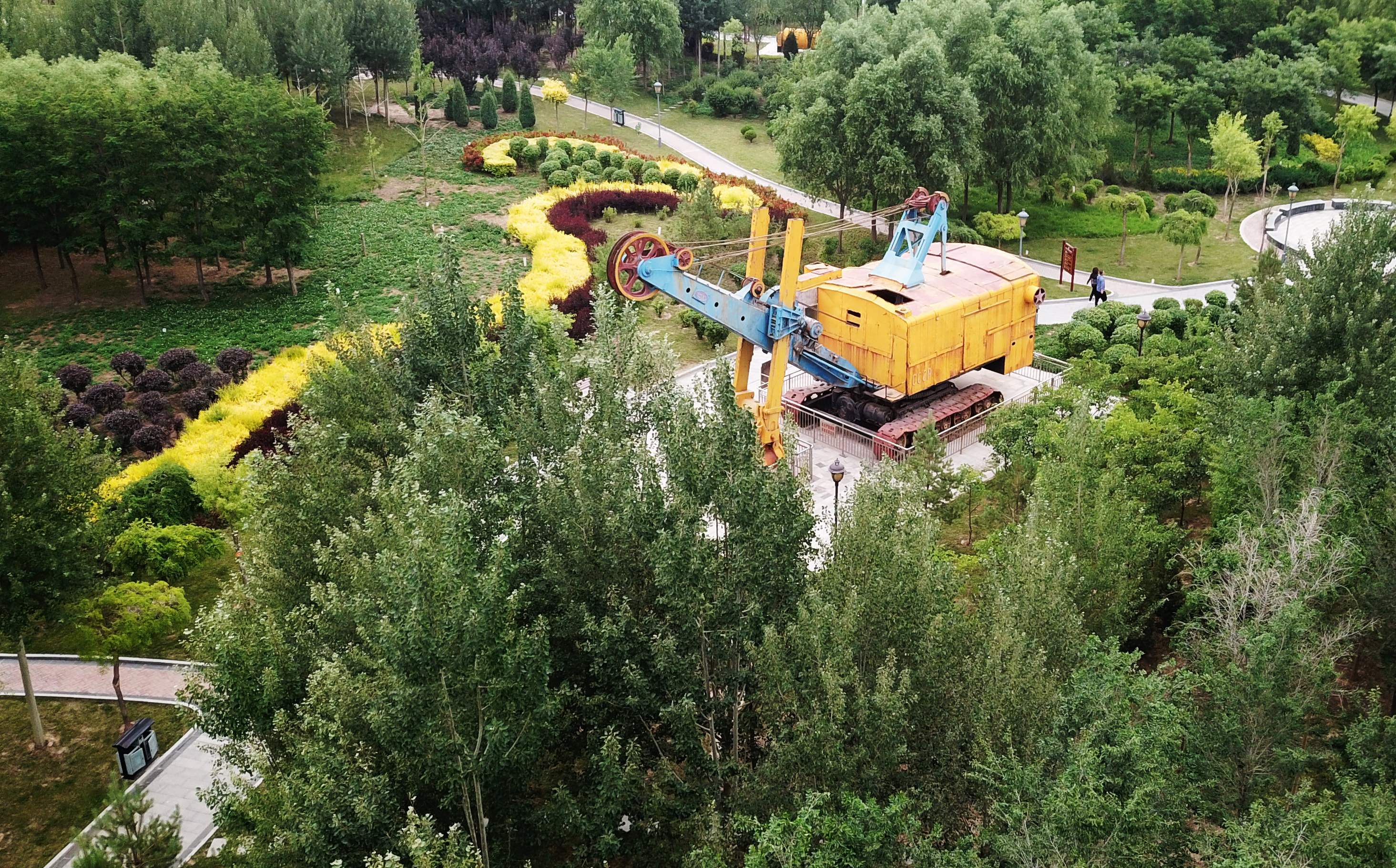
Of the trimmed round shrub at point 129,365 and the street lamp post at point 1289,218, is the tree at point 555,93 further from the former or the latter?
the street lamp post at point 1289,218

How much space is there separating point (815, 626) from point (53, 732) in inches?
670

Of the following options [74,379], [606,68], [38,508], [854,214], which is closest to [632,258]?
[38,508]

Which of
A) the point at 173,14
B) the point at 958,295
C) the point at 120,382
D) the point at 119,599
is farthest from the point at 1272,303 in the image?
the point at 173,14

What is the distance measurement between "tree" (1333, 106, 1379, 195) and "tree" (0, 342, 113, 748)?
55532 mm

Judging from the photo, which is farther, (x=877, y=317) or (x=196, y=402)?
(x=196, y=402)

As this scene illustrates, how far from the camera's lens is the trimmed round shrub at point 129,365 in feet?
119

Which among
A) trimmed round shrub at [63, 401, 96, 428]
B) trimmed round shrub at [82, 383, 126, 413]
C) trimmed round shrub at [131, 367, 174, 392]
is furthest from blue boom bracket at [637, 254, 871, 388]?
trimmed round shrub at [63, 401, 96, 428]

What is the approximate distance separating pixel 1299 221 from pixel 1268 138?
17.3ft

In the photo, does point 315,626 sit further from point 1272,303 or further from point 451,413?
point 1272,303

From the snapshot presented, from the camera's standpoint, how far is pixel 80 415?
3369 cm

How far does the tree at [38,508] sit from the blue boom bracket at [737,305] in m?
13.4

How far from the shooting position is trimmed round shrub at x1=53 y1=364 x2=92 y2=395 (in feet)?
117

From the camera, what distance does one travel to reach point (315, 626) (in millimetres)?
18922

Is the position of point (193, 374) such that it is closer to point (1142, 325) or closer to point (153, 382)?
point (153, 382)
